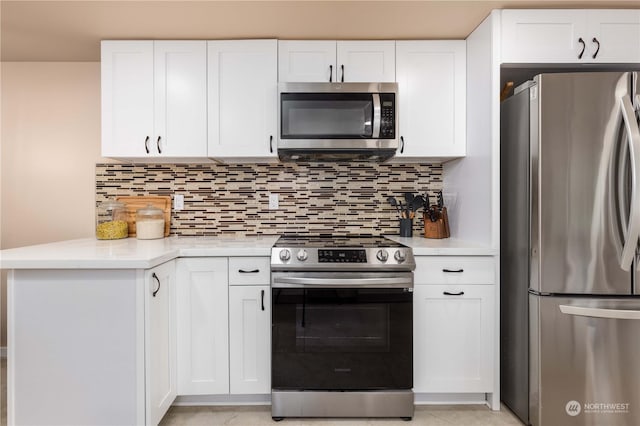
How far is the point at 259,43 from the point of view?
2.22 metres

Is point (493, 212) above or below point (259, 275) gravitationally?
above

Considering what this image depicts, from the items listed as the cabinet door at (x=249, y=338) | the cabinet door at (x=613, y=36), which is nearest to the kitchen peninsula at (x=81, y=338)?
the cabinet door at (x=249, y=338)

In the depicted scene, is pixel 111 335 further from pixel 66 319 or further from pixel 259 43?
pixel 259 43

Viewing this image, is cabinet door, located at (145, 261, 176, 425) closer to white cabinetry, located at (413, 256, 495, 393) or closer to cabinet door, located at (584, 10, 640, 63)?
white cabinetry, located at (413, 256, 495, 393)

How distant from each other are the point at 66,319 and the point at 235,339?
78 centimetres

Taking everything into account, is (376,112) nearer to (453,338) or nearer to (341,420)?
(453,338)

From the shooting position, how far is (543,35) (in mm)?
1945

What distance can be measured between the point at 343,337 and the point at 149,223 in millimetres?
1465

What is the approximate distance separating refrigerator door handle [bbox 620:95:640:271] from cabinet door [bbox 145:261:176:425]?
7.00ft

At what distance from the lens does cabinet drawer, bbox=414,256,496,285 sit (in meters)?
1.95

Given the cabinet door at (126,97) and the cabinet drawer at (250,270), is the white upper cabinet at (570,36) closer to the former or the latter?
the cabinet drawer at (250,270)

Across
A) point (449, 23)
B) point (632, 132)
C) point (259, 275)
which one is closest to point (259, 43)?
point (449, 23)

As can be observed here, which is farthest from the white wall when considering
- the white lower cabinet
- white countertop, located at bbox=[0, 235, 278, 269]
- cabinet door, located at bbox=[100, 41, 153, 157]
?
the white lower cabinet

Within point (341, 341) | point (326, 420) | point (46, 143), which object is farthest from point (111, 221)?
point (326, 420)
